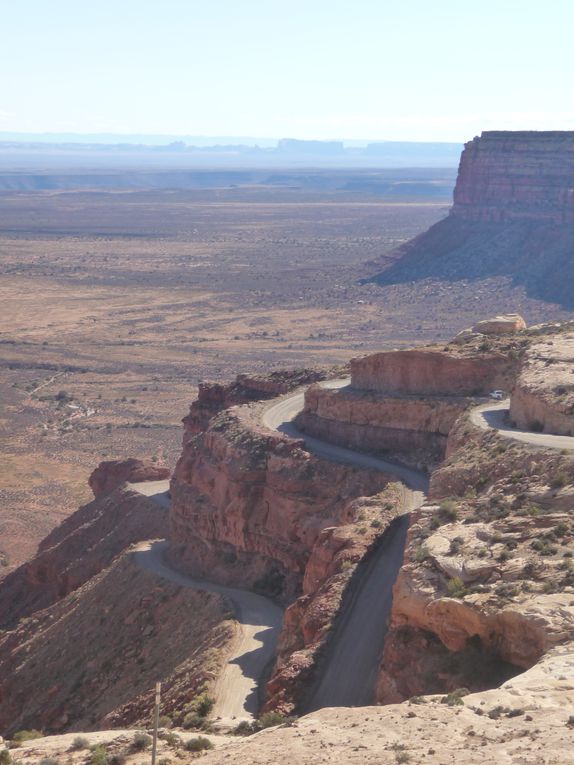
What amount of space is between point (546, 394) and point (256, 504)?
10351mm

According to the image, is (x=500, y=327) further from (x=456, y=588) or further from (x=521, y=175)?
(x=521, y=175)

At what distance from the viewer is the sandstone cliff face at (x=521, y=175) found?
5950 inches

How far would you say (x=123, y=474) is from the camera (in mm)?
59438

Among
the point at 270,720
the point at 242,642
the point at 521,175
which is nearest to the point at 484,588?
the point at 270,720

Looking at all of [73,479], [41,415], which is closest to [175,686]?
[73,479]

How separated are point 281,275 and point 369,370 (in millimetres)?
131519

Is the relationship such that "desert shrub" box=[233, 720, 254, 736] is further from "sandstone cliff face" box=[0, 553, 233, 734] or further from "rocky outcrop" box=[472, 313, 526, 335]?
"rocky outcrop" box=[472, 313, 526, 335]

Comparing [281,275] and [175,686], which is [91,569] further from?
[281,275]

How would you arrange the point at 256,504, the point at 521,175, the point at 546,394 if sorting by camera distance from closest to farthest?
the point at 546,394, the point at 256,504, the point at 521,175

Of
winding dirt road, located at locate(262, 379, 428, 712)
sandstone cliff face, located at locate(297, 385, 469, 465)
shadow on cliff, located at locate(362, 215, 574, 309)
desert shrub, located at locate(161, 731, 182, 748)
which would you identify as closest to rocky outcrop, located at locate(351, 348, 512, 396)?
sandstone cliff face, located at locate(297, 385, 469, 465)

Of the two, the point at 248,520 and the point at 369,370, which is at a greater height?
the point at 369,370

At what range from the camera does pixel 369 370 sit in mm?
47875

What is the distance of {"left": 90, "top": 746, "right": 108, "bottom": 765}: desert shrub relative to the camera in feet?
75.0

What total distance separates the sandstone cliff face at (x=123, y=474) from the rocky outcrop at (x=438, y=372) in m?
14.3
